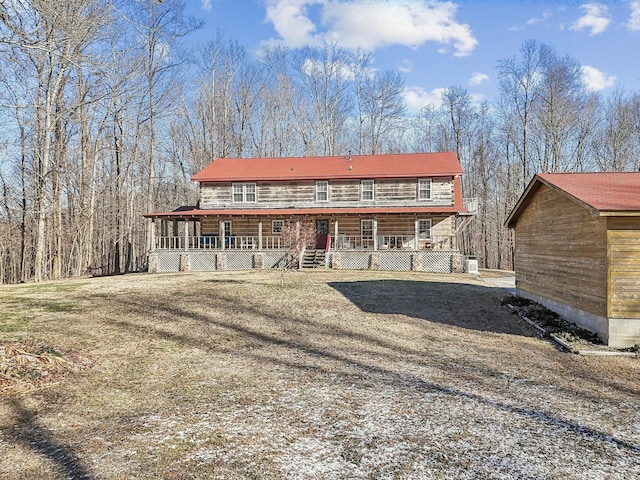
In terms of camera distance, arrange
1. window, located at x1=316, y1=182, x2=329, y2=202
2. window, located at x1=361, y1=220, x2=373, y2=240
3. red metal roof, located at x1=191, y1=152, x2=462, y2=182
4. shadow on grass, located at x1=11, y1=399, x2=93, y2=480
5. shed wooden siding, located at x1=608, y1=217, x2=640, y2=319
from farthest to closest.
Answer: window, located at x1=316, y1=182, x2=329, y2=202, window, located at x1=361, y1=220, x2=373, y2=240, red metal roof, located at x1=191, y1=152, x2=462, y2=182, shed wooden siding, located at x1=608, y1=217, x2=640, y2=319, shadow on grass, located at x1=11, y1=399, x2=93, y2=480

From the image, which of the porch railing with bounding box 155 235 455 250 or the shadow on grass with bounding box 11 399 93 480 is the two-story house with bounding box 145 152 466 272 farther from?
the shadow on grass with bounding box 11 399 93 480

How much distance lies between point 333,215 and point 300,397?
62.0ft

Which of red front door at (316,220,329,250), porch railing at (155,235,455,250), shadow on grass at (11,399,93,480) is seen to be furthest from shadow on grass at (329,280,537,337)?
shadow on grass at (11,399,93,480)

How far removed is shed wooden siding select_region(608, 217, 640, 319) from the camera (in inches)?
345

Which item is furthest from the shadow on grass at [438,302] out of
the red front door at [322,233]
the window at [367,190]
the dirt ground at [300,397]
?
the window at [367,190]

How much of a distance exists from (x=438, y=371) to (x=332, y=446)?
3.54m

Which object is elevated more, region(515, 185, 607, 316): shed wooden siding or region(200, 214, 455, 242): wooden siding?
region(200, 214, 455, 242): wooden siding

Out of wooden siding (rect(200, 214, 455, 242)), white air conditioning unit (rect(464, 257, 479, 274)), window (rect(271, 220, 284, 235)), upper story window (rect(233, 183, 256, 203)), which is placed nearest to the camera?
white air conditioning unit (rect(464, 257, 479, 274))

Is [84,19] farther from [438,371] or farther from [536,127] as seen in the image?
[536,127]

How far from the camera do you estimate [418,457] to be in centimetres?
430

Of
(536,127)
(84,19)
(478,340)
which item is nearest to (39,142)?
(84,19)

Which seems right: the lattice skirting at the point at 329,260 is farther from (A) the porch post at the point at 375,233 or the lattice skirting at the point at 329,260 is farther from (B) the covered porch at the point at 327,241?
(A) the porch post at the point at 375,233

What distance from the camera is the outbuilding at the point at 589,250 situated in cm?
881

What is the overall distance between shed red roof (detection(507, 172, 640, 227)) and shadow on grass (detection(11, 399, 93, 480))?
10080 mm
